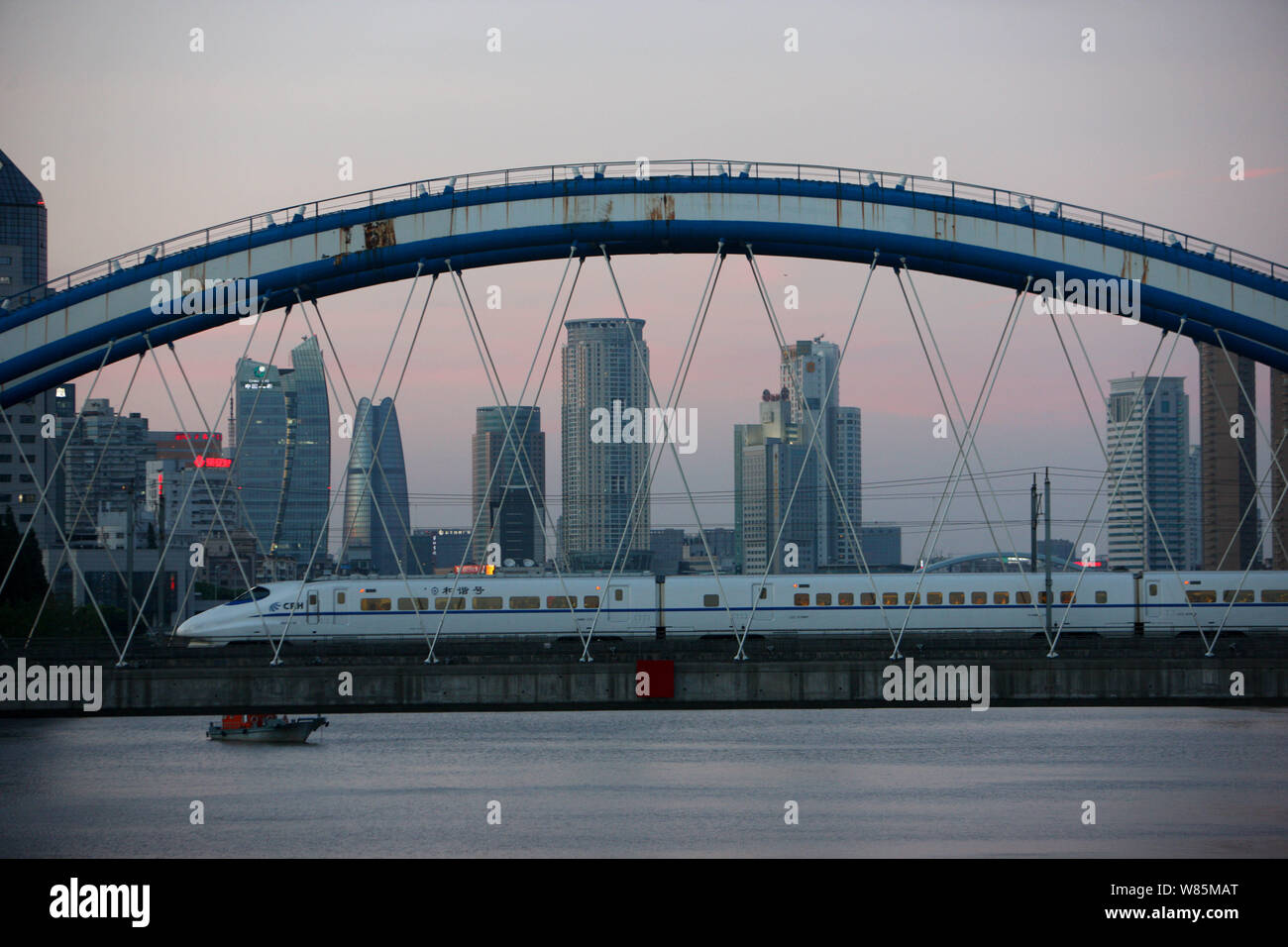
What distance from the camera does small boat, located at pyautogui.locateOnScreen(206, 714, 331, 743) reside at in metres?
68.5

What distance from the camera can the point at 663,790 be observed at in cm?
4931

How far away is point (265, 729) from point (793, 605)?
77.2 feet

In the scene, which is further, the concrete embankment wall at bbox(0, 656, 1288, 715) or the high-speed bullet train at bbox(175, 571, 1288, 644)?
the high-speed bullet train at bbox(175, 571, 1288, 644)

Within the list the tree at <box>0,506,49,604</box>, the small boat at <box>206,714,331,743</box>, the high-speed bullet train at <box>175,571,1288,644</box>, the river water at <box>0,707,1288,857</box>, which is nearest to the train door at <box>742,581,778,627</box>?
the high-speed bullet train at <box>175,571,1288,644</box>

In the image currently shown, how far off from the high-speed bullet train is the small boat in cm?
527

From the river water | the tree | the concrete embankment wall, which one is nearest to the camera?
the concrete embankment wall

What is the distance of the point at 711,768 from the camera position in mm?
55250

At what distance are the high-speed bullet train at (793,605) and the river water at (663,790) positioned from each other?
4.88 m

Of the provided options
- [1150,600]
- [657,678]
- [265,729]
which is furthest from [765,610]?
[657,678]

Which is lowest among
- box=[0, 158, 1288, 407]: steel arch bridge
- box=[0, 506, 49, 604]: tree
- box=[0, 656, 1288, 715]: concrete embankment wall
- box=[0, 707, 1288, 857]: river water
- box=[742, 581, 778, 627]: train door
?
box=[0, 707, 1288, 857]: river water

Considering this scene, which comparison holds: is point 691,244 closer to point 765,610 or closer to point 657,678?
point 657,678

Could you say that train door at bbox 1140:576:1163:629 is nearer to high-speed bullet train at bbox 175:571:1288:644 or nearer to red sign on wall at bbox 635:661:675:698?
high-speed bullet train at bbox 175:571:1288:644

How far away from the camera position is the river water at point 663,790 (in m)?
40.4
